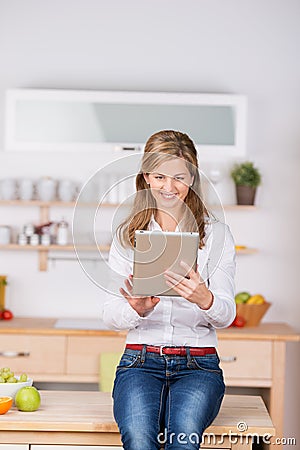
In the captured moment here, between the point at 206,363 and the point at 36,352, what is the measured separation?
5.91 ft

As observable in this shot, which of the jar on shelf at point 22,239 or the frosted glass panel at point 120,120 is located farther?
the jar on shelf at point 22,239

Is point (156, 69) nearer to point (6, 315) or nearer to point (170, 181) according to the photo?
point (6, 315)

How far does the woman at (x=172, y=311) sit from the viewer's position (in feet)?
6.98

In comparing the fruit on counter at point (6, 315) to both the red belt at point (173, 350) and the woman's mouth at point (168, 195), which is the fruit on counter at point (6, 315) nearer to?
the red belt at point (173, 350)

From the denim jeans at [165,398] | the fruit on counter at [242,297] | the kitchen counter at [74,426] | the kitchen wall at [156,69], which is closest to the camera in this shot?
the denim jeans at [165,398]

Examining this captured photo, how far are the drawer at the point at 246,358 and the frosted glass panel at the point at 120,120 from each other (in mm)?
1056

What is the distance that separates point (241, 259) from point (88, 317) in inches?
36.1

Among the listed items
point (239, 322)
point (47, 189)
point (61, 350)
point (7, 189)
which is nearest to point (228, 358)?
point (239, 322)

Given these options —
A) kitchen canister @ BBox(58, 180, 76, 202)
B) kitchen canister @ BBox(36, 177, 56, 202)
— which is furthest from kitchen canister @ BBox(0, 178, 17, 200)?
kitchen canister @ BBox(58, 180, 76, 202)

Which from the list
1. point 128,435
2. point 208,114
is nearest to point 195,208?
point 128,435

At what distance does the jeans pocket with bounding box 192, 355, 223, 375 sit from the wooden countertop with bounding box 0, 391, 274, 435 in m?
0.14

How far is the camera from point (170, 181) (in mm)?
2215

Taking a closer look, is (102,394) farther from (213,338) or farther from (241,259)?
(241,259)

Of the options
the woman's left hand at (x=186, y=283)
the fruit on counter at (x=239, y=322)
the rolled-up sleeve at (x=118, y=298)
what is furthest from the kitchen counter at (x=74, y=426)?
A: the fruit on counter at (x=239, y=322)
